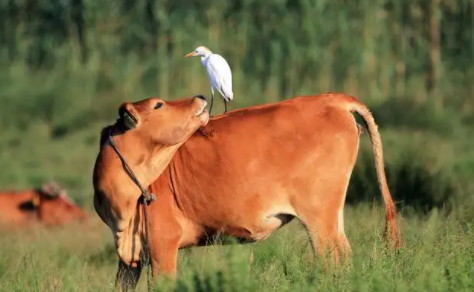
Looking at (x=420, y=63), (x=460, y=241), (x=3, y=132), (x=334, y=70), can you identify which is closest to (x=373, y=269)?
(x=460, y=241)

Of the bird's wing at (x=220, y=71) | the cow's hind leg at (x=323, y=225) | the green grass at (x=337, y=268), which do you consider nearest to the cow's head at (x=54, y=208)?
the green grass at (x=337, y=268)

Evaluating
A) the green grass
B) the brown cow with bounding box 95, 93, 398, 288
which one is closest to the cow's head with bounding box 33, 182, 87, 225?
the green grass

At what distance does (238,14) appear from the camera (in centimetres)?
3462

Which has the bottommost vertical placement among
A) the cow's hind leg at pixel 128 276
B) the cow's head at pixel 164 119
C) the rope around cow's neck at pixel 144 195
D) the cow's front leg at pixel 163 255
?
the cow's hind leg at pixel 128 276

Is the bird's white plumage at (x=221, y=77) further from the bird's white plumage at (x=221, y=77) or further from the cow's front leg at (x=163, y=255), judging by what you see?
the cow's front leg at (x=163, y=255)

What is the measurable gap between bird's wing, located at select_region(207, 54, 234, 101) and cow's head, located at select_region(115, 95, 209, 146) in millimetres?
1512

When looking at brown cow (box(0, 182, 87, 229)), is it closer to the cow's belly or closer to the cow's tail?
the cow's belly

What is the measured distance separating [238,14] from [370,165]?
19.8m

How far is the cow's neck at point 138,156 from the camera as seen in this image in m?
8.53

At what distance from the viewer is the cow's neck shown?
28.0 feet

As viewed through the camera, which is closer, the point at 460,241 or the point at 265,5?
the point at 460,241

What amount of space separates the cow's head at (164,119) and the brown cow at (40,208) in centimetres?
850

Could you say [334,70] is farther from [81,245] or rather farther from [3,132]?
[81,245]

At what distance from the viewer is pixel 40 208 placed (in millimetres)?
17328
